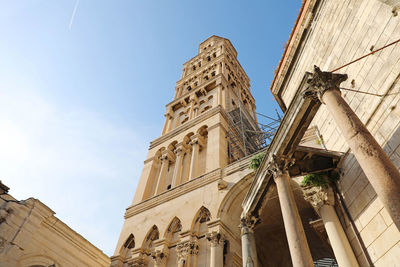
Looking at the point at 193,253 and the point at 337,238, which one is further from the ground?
the point at 193,253

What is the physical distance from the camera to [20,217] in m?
11.2

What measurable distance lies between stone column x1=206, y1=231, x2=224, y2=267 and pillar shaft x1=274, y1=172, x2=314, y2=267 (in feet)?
12.5

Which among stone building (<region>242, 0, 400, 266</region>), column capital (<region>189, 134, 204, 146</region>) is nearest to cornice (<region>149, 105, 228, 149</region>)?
column capital (<region>189, 134, 204, 146</region>)

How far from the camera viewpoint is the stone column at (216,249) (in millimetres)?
9555

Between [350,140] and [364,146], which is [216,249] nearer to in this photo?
[350,140]

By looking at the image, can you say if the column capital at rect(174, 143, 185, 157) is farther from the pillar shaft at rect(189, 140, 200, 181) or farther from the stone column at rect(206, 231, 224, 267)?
the stone column at rect(206, 231, 224, 267)

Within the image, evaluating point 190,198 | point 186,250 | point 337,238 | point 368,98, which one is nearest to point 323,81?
point 368,98

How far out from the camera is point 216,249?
990 cm

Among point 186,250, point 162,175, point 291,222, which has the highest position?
point 162,175

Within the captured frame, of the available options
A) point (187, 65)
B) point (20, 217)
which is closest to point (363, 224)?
point (20, 217)

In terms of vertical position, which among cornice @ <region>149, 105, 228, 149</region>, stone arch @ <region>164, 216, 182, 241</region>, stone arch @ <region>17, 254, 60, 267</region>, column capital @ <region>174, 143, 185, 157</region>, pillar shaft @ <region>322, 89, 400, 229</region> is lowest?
pillar shaft @ <region>322, 89, 400, 229</region>

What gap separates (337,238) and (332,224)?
41cm

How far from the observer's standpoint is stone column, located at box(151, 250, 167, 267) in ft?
36.6

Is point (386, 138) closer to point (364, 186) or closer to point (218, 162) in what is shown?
point (364, 186)
